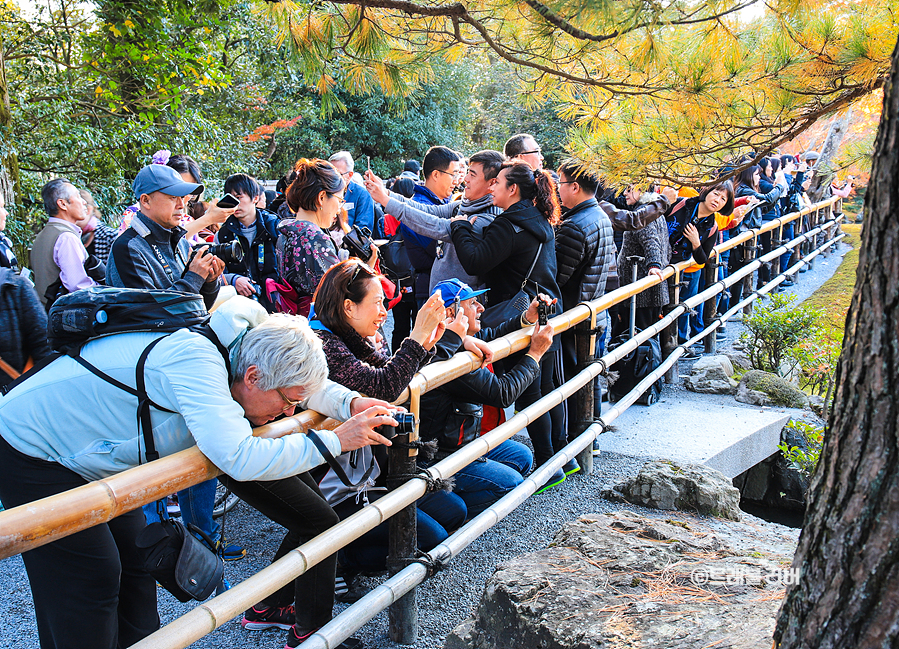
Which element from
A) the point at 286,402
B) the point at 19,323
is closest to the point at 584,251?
the point at 286,402

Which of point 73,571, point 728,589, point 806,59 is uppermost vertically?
point 806,59

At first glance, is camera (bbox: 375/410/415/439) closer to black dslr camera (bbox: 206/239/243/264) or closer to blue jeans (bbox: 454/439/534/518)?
blue jeans (bbox: 454/439/534/518)

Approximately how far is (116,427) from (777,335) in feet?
20.3

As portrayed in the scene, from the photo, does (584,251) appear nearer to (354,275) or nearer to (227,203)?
(354,275)

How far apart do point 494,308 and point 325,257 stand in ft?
3.20

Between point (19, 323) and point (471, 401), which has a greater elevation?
point (19, 323)

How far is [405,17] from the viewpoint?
3.74 metres

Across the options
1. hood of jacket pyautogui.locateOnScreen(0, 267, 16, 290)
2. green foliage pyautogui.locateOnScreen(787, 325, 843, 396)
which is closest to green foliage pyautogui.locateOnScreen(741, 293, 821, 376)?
green foliage pyautogui.locateOnScreen(787, 325, 843, 396)

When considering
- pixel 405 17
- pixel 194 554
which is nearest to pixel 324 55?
pixel 405 17

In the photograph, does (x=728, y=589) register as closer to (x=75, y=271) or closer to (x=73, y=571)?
(x=73, y=571)

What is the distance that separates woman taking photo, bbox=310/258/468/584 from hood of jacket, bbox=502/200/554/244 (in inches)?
35.3

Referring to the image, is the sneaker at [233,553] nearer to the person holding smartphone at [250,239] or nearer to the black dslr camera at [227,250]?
the black dslr camera at [227,250]

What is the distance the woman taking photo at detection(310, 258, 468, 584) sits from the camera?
2.57 meters

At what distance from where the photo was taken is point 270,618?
8.60ft
